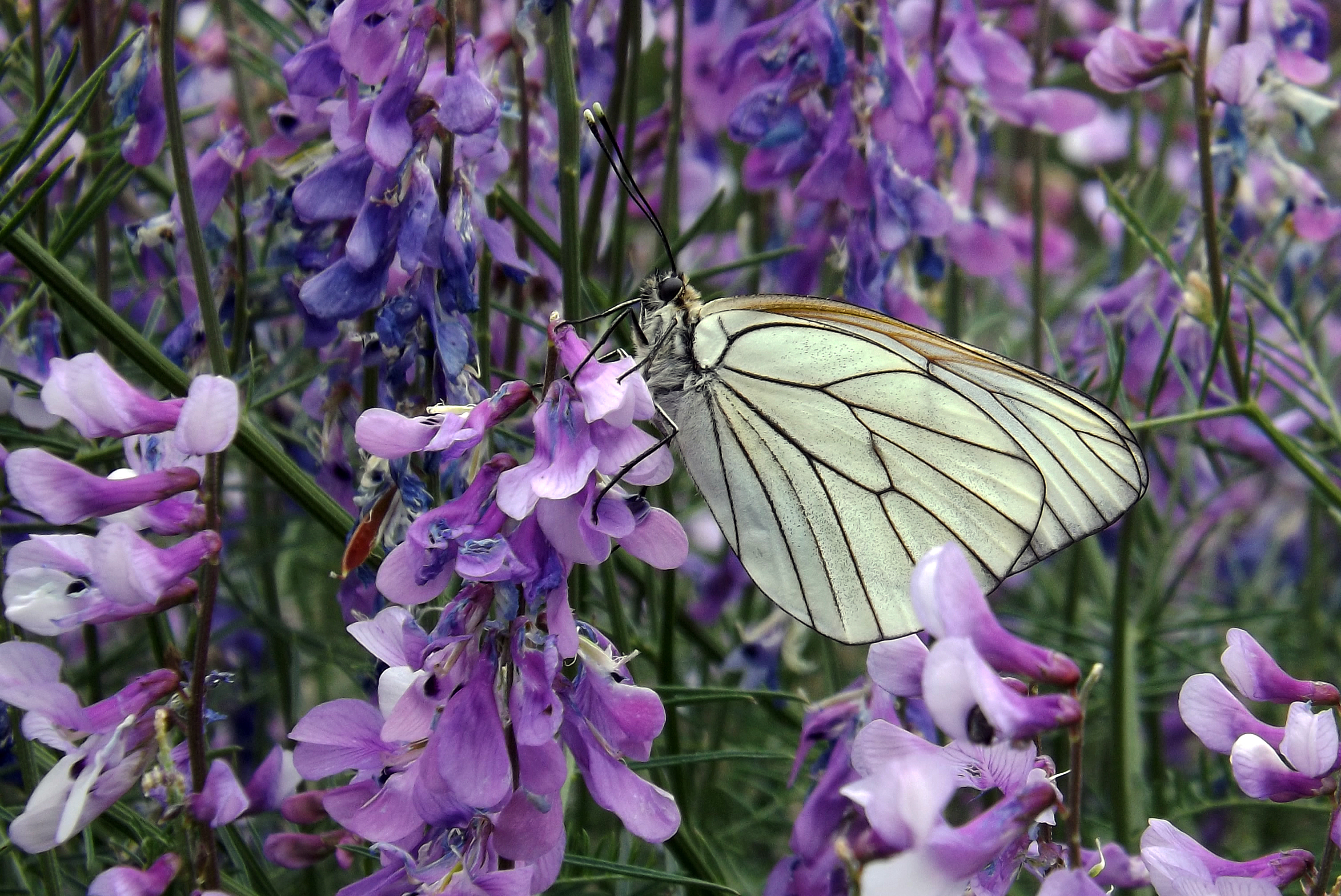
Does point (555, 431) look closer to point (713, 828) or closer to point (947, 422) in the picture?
point (947, 422)

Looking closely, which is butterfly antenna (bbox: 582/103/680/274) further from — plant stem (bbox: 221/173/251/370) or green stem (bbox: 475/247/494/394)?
plant stem (bbox: 221/173/251/370)

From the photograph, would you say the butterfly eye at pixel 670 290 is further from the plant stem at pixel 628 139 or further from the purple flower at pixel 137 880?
the purple flower at pixel 137 880

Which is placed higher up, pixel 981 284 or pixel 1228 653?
pixel 1228 653

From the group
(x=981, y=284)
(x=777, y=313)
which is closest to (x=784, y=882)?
(x=777, y=313)

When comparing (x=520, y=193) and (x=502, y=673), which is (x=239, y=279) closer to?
(x=520, y=193)

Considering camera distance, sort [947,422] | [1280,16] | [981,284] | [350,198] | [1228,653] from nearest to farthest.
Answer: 1. [1228,653]
2. [350,198]
3. [947,422]
4. [1280,16]
5. [981,284]

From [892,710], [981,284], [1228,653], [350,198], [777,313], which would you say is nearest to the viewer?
[1228,653]

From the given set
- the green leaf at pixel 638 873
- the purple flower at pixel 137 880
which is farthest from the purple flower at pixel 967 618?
the purple flower at pixel 137 880
